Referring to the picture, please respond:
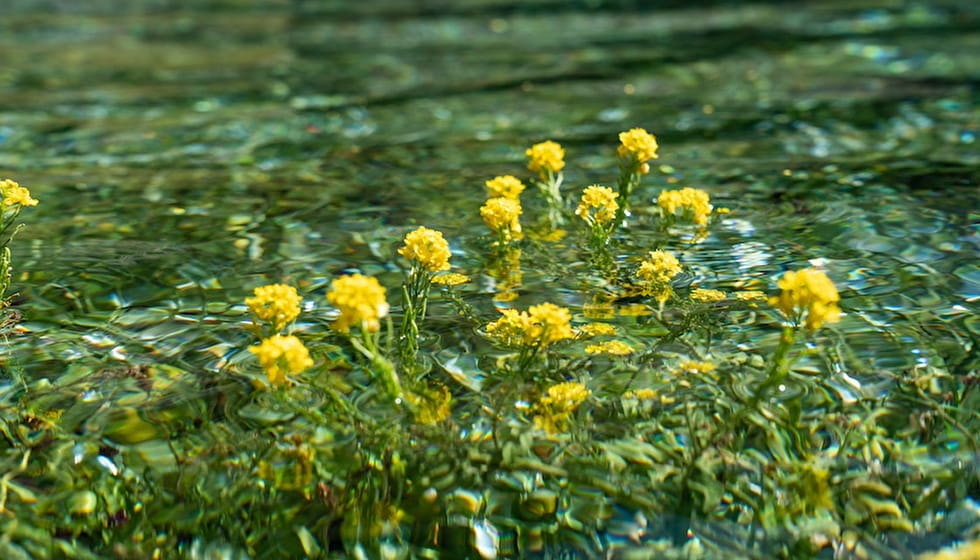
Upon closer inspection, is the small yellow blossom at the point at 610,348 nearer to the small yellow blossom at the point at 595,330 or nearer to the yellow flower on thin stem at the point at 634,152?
the small yellow blossom at the point at 595,330

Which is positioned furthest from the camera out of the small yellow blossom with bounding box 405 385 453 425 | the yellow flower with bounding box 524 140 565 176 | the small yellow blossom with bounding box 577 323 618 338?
the yellow flower with bounding box 524 140 565 176

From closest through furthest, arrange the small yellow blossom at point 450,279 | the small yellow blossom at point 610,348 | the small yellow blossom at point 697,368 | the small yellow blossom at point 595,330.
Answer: the small yellow blossom at point 697,368 < the small yellow blossom at point 610,348 < the small yellow blossom at point 595,330 < the small yellow blossom at point 450,279

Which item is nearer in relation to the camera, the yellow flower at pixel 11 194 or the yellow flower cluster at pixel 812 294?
the yellow flower cluster at pixel 812 294

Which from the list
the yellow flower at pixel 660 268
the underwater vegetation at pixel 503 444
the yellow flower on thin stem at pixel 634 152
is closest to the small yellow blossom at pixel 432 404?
the underwater vegetation at pixel 503 444

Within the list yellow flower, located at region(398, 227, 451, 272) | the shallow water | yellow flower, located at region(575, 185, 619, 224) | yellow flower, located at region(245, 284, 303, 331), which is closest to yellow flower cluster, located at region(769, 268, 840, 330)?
the shallow water

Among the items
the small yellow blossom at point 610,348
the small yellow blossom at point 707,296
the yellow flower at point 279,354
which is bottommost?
the small yellow blossom at point 610,348

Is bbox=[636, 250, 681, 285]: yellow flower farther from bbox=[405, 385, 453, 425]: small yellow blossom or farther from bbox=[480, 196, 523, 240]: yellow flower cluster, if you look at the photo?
bbox=[405, 385, 453, 425]: small yellow blossom

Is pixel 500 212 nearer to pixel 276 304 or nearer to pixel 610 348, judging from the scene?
pixel 610 348
